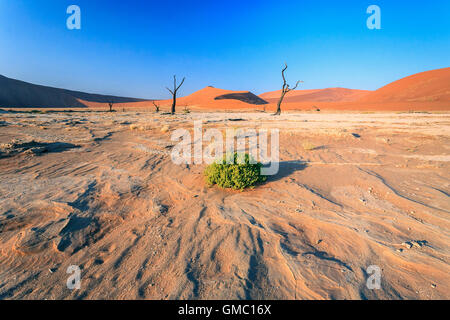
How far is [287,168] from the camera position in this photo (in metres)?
4.84

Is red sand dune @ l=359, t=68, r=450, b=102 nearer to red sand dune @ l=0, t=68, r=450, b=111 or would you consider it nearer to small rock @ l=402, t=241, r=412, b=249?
red sand dune @ l=0, t=68, r=450, b=111

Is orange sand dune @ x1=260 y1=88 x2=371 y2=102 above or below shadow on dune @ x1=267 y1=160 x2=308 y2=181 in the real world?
above

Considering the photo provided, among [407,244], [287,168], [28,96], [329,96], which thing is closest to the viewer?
[407,244]

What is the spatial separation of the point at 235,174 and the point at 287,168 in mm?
1540

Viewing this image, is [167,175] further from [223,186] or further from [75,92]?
[75,92]

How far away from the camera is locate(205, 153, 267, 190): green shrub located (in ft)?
12.9

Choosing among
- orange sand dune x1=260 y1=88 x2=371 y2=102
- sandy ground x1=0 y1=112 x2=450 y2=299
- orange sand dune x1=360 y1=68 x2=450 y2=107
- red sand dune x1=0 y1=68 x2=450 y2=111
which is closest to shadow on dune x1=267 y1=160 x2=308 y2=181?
sandy ground x1=0 y1=112 x2=450 y2=299

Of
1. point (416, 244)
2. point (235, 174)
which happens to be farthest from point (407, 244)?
point (235, 174)

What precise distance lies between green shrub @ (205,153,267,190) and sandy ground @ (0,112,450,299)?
0.19m

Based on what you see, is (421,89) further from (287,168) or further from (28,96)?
(28,96)

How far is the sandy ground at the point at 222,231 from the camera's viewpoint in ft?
6.22
